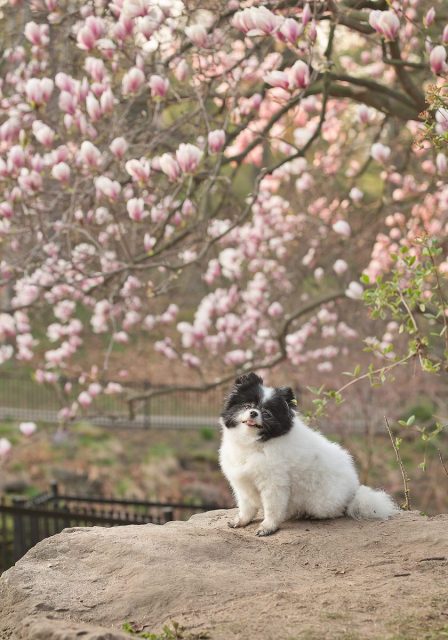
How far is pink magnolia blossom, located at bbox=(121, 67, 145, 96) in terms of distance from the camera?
570 centimetres

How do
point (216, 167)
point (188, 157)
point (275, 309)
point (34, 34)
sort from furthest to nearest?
point (275, 309)
point (34, 34)
point (216, 167)
point (188, 157)

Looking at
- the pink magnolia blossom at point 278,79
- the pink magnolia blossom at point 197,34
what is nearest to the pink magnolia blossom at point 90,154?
the pink magnolia blossom at point 197,34

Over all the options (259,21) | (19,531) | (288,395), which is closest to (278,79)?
(259,21)

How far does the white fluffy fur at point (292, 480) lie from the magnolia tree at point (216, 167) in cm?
62

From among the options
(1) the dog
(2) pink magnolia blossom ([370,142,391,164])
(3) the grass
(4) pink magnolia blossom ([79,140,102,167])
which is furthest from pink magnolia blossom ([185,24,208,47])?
(3) the grass

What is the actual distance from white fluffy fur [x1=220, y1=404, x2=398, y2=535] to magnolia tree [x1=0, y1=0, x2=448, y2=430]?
62 cm

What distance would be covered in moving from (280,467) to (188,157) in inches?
87.4

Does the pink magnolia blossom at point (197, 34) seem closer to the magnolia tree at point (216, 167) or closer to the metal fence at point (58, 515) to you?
the magnolia tree at point (216, 167)

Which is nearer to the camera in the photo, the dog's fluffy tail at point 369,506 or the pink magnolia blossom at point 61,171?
the dog's fluffy tail at point 369,506

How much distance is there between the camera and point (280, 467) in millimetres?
4125

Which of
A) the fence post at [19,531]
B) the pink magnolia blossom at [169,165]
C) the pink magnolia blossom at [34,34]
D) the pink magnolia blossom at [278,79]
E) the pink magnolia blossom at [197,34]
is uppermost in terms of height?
the pink magnolia blossom at [34,34]

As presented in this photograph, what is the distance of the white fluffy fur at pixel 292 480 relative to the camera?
13.6 feet

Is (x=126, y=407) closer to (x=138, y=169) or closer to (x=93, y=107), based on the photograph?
(x=93, y=107)

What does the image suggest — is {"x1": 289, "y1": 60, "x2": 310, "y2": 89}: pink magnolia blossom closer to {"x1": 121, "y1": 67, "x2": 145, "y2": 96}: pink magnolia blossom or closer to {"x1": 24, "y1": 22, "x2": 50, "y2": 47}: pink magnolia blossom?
{"x1": 121, "y1": 67, "x2": 145, "y2": 96}: pink magnolia blossom
